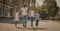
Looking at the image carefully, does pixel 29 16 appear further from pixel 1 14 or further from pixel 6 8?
pixel 6 8

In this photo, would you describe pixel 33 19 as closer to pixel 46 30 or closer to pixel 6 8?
pixel 46 30

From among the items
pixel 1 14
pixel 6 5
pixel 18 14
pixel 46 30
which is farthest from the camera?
pixel 6 5

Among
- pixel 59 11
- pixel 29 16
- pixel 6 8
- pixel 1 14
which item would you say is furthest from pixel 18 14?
pixel 59 11

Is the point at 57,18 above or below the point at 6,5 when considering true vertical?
below

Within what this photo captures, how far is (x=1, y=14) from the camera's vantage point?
7.95 metres

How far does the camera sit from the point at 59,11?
9.65 metres

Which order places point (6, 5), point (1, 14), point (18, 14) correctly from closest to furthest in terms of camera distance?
point (18, 14)
point (1, 14)
point (6, 5)

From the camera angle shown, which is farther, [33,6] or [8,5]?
[8,5]

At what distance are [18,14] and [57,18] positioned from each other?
8.76 ft

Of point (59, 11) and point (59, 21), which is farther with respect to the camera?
point (59, 11)

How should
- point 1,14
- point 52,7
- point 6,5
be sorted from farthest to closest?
point 52,7 → point 6,5 → point 1,14

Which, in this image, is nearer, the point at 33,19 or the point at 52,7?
the point at 33,19

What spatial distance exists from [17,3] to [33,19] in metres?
1.17

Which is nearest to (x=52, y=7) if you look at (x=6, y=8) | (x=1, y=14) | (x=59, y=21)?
(x=59, y=21)
